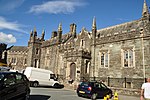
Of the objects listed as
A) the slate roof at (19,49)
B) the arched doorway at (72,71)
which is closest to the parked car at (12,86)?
the arched doorway at (72,71)

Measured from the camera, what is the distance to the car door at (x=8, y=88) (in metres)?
7.39

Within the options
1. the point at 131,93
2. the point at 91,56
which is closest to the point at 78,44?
the point at 91,56

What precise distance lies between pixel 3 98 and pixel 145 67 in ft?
59.2

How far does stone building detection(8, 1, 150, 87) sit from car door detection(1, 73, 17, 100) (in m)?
17.2

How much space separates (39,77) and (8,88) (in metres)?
15.4

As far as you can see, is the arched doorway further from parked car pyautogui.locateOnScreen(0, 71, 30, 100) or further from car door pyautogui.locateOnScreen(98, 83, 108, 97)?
parked car pyautogui.locateOnScreen(0, 71, 30, 100)

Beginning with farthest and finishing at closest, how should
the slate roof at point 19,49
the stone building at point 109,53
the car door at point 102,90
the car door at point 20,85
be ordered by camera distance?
the slate roof at point 19,49 → the stone building at point 109,53 → the car door at point 102,90 → the car door at point 20,85

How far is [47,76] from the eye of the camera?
77.5ft

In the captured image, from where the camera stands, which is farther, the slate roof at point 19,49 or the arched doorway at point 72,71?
the slate roof at point 19,49

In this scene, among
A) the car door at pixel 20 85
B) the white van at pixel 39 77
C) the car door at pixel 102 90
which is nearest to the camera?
the car door at pixel 20 85

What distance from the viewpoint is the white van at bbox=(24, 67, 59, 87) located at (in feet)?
72.7

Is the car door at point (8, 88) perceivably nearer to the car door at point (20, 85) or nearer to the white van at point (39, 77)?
the car door at point (20, 85)

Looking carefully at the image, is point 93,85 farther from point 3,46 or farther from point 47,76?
point 3,46

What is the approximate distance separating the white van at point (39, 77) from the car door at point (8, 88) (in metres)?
14.0
